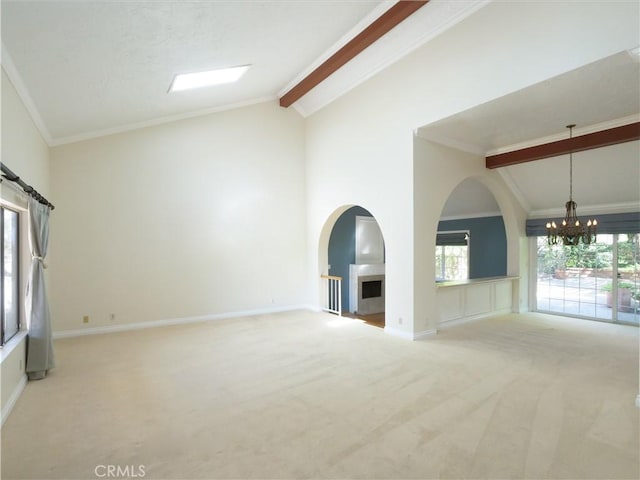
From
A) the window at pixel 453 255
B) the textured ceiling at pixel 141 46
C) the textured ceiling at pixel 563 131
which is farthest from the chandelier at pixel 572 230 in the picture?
the textured ceiling at pixel 141 46

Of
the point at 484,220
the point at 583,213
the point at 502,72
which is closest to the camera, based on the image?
the point at 502,72

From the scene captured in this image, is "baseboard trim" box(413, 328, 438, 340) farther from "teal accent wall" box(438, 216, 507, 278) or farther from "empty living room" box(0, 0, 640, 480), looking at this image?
"teal accent wall" box(438, 216, 507, 278)

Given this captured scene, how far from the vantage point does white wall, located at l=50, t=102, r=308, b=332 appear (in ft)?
17.0

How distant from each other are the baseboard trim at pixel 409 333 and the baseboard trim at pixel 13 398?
4.43 meters

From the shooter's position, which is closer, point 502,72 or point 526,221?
point 502,72

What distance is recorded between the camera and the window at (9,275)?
3.07 meters

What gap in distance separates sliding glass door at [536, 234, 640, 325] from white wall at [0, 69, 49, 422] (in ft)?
28.1

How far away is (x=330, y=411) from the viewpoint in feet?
9.23

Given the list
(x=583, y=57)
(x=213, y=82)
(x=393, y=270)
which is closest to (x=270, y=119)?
(x=213, y=82)

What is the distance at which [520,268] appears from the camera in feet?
23.2

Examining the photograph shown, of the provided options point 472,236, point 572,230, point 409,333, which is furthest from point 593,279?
point 409,333

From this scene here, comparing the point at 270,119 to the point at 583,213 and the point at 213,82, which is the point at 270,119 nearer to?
the point at 213,82

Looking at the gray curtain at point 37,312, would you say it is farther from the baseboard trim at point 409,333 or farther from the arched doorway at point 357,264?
the arched doorway at point 357,264

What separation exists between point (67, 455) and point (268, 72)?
511cm
